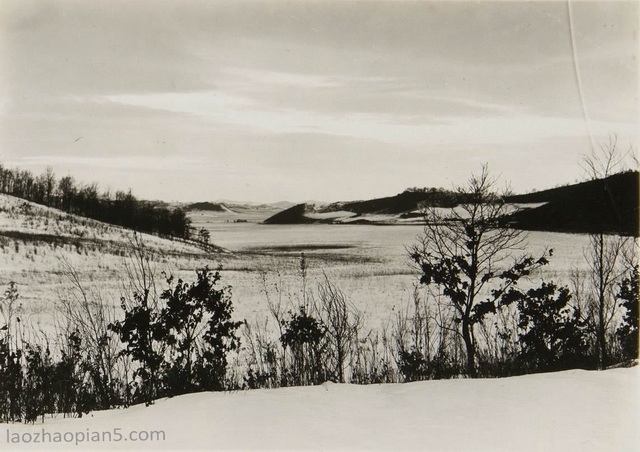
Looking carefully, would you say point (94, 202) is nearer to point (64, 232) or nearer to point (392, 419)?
point (64, 232)

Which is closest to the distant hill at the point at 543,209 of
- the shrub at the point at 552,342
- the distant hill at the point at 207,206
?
the distant hill at the point at 207,206

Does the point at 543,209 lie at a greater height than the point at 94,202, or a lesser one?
lesser

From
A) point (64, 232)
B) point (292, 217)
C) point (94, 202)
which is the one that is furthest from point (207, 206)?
point (64, 232)

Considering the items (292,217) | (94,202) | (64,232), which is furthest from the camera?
(64,232)

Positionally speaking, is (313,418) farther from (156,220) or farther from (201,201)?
(156,220)

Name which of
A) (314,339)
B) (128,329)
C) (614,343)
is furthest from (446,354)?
(128,329)

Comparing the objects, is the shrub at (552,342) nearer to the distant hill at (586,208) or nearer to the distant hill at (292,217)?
the distant hill at (586,208)
